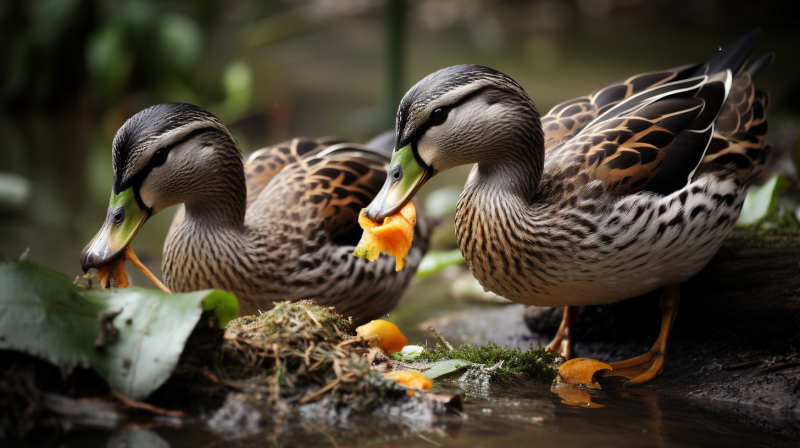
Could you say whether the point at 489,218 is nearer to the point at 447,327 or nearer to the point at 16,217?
the point at 447,327

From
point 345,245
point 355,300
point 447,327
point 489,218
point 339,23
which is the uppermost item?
point 339,23

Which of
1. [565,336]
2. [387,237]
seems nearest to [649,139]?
[565,336]

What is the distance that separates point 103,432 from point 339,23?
16810mm

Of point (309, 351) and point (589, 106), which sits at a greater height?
point (589, 106)

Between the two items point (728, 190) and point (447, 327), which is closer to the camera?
point (728, 190)

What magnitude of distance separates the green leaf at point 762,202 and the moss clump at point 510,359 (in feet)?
7.47

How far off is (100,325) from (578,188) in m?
2.12

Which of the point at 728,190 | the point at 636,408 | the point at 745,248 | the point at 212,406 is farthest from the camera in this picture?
the point at 745,248

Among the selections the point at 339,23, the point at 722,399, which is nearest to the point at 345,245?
the point at 722,399

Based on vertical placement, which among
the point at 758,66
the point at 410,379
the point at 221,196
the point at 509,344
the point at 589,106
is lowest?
the point at 509,344

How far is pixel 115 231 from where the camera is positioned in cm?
318

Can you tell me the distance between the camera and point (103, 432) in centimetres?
222

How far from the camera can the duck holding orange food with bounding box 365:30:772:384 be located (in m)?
A: 3.17

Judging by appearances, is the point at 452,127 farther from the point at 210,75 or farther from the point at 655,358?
the point at 210,75
